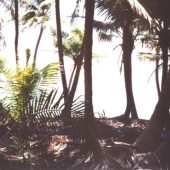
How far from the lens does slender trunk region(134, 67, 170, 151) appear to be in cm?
1071

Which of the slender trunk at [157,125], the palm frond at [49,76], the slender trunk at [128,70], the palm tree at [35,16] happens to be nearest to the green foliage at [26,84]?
the palm frond at [49,76]

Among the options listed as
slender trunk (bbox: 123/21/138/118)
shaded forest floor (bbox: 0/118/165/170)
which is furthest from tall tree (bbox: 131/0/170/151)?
slender trunk (bbox: 123/21/138/118)

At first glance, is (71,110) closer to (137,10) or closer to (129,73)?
(137,10)

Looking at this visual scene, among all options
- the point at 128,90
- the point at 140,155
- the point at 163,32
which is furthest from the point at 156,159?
the point at 128,90

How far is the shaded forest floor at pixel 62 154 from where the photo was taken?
6.94 m

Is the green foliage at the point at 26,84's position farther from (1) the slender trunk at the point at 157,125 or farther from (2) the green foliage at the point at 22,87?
(1) the slender trunk at the point at 157,125

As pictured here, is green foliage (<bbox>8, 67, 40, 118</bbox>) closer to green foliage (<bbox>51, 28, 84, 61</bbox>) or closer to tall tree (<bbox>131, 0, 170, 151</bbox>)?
tall tree (<bbox>131, 0, 170, 151</bbox>)

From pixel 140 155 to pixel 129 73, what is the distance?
804 centimetres

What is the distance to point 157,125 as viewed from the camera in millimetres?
10953

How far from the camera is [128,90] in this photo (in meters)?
17.5

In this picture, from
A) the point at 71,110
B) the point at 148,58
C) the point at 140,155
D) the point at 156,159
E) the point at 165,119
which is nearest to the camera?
the point at 71,110

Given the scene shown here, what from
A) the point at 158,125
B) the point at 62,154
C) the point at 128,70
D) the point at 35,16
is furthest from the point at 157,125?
the point at 35,16

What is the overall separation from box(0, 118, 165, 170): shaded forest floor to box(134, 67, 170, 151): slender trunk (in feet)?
2.76

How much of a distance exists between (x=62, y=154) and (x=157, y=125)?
2.68 m
